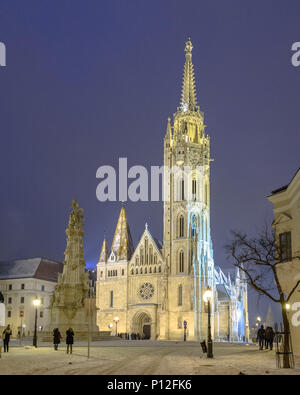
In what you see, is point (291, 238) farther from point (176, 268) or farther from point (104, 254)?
point (104, 254)

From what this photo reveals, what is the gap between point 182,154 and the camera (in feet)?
286

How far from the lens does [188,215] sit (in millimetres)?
83312

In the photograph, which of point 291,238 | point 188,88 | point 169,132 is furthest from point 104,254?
point 291,238

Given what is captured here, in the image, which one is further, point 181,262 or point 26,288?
point 26,288

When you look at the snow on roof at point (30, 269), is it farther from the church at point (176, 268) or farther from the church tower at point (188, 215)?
the church tower at point (188, 215)

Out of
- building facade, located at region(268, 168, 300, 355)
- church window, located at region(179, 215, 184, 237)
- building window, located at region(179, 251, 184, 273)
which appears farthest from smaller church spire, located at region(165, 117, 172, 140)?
building facade, located at region(268, 168, 300, 355)

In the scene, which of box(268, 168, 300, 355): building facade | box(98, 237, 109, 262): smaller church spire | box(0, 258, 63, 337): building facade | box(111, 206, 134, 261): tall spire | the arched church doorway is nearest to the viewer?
box(268, 168, 300, 355): building facade

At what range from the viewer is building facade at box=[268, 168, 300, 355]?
26.4 metres

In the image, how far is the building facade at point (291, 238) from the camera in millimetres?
26438

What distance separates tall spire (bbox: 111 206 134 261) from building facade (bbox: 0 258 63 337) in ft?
42.2

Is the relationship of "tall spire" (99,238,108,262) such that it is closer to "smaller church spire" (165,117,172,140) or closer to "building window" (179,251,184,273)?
"building window" (179,251,184,273)

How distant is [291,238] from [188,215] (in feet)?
184

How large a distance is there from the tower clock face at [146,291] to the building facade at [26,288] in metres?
16.2
